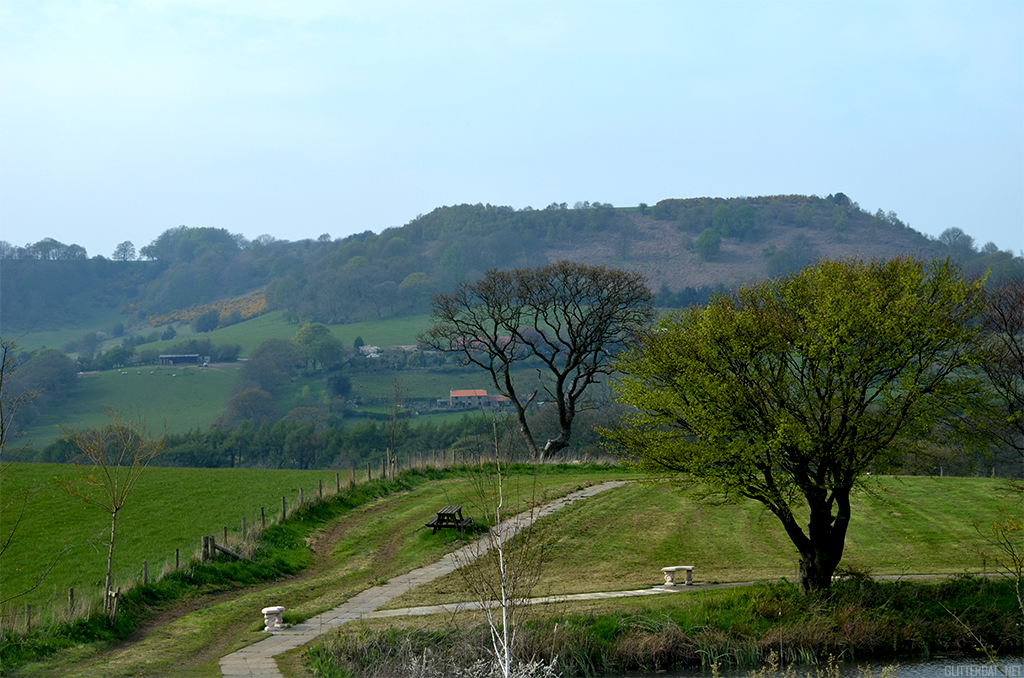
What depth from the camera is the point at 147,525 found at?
30.8 meters

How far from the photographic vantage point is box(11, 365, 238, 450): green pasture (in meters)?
110

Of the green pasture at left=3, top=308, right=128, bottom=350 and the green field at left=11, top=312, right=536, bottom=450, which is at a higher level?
the green pasture at left=3, top=308, right=128, bottom=350

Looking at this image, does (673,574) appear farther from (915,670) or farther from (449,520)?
(449,520)

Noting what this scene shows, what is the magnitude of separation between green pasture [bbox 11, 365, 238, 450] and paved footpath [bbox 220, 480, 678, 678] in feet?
302

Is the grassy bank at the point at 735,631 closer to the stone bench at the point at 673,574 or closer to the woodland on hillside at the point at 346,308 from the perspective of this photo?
the stone bench at the point at 673,574

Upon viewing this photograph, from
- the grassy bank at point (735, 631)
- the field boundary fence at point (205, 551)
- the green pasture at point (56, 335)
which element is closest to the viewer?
the grassy bank at point (735, 631)

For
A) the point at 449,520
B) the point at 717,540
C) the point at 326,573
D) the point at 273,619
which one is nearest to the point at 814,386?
the point at 717,540

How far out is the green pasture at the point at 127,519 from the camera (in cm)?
2511

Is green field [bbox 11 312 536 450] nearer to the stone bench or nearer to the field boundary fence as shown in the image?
the field boundary fence

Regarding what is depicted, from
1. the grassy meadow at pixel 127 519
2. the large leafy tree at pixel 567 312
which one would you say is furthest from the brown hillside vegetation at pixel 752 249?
the grassy meadow at pixel 127 519

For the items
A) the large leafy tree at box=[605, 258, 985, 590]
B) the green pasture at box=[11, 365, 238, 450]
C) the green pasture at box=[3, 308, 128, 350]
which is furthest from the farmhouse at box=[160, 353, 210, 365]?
the large leafy tree at box=[605, 258, 985, 590]

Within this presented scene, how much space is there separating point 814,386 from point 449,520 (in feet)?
41.0

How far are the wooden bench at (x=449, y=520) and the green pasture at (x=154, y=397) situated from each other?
8883 cm

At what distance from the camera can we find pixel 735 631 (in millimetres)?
18609
